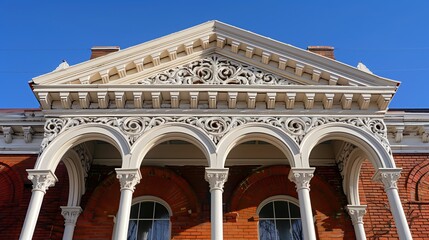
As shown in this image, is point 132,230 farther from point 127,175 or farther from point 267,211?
point 267,211

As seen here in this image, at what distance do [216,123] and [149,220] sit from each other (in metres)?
3.61

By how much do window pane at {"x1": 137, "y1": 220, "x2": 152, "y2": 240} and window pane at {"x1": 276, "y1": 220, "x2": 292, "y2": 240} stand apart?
134 inches

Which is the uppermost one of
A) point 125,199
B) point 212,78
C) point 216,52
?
point 216,52

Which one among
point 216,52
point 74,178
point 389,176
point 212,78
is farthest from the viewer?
point 74,178

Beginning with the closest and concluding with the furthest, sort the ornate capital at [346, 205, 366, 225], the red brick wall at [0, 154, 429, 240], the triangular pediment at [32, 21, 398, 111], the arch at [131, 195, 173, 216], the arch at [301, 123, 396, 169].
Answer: the arch at [301, 123, 396, 169]
the triangular pediment at [32, 21, 398, 111]
the ornate capital at [346, 205, 366, 225]
the red brick wall at [0, 154, 429, 240]
the arch at [131, 195, 173, 216]

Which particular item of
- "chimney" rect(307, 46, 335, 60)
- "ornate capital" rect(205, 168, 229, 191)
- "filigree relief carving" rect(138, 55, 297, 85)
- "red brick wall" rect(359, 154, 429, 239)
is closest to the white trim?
"red brick wall" rect(359, 154, 429, 239)

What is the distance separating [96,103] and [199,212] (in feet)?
12.6

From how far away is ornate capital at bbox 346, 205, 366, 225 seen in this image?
10.4 m

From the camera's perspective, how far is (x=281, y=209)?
1131 centimetres

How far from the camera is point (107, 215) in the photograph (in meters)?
10.9

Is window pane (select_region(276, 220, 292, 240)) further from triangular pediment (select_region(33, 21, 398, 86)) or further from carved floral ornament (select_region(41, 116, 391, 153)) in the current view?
triangular pediment (select_region(33, 21, 398, 86))

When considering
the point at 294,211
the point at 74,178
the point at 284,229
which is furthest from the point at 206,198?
the point at 74,178

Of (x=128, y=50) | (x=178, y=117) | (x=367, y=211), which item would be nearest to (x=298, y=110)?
(x=178, y=117)

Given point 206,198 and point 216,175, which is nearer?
point 216,175
